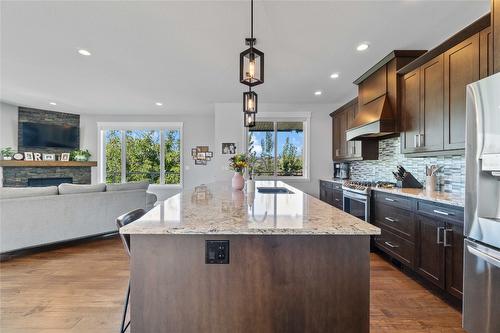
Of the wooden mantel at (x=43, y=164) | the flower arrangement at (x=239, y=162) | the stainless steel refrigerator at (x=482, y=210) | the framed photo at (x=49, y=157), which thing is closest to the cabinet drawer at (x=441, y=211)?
the stainless steel refrigerator at (x=482, y=210)

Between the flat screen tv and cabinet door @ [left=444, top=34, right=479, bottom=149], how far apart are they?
824 centimetres

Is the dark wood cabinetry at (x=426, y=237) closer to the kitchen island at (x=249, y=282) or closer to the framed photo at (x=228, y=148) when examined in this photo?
the kitchen island at (x=249, y=282)

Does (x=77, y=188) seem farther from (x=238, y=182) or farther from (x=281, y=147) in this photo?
(x=281, y=147)

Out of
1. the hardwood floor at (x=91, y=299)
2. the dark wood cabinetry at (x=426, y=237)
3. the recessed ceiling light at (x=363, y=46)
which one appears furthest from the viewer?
the recessed ceiling light at (x=363, y=46)

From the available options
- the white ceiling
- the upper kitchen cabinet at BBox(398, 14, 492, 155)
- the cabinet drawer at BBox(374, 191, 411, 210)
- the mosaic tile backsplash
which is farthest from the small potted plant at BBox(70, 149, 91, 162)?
the upper kitchen cabinet at BBox(398, 14, 492, 155)

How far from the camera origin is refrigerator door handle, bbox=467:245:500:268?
1530 millimetres

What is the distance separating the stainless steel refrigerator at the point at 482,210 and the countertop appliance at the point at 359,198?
163cm

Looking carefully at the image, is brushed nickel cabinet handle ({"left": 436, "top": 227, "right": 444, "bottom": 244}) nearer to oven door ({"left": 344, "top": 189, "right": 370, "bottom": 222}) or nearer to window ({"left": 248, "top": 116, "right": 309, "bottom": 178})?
oven door ({"left": 344, "top": 189, "right": 370, "bottom": 222})

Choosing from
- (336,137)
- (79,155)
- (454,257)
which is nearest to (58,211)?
(79,155)

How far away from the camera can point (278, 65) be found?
3.57 meters

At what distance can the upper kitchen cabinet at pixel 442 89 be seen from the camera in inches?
86.8

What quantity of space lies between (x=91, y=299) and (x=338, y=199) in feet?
12.5

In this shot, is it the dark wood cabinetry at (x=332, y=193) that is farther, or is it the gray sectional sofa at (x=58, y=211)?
the dark wood cabinetry at (x=332, y=193)

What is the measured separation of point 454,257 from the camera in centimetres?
209
